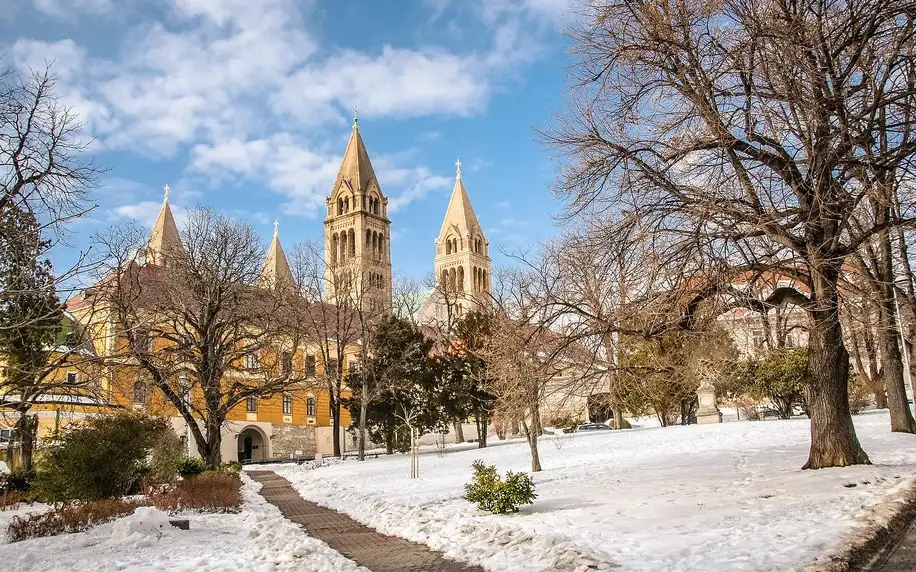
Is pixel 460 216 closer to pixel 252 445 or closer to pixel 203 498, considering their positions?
pixel 252 445

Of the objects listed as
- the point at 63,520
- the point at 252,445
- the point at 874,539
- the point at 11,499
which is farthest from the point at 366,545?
the point at 252,445

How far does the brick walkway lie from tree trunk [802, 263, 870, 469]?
7975 mm

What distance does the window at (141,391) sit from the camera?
941 inches

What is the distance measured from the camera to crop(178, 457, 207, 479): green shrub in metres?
23.4

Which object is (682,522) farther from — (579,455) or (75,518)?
(579,455)

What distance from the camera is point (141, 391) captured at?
108 feet

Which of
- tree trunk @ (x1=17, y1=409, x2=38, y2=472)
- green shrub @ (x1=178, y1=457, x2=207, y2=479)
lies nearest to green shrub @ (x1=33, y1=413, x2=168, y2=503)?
tree trunk @ (x1=17, y1=409, x2=38, y2=472)

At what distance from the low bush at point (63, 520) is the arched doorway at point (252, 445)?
3400 cm

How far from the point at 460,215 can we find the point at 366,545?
88893 millimetres

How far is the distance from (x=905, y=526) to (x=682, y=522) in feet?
9.01

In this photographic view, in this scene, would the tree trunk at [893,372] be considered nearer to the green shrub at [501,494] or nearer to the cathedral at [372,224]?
the green shrub at [501,494]

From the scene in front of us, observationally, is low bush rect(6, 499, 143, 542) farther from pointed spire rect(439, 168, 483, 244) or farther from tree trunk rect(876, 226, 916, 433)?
Result: pointed spire rect(439, 168, 483, 244)

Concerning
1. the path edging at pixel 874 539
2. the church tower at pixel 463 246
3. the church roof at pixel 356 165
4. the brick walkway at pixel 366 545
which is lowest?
the brick walkway at pixel 366 545

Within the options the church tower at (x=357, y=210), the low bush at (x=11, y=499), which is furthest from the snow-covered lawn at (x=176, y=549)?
the church tower at (x=357, y=210)
